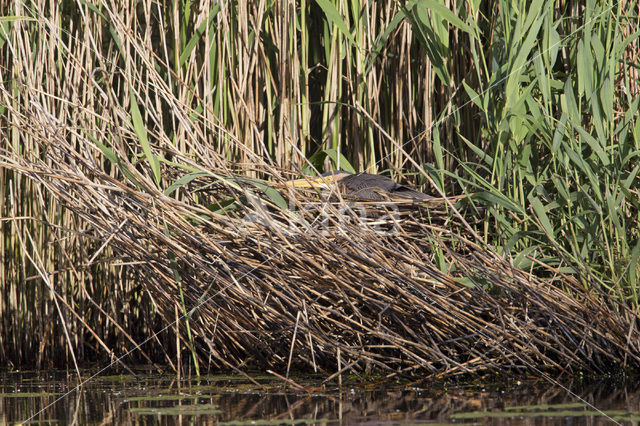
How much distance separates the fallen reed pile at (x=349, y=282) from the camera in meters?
2.37

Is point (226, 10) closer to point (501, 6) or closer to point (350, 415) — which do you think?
point (501, 6)

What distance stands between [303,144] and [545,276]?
1.03 metres

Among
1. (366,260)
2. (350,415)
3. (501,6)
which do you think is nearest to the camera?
(350,415)

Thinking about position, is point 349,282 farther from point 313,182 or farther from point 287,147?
point 287,147

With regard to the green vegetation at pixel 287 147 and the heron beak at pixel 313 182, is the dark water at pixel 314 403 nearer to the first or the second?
the green vegetation at pixel 287 147

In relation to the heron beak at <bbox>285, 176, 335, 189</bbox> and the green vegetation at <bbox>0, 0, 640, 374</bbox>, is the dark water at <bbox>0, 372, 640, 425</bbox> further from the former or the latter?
the heron beak at <bbox>285, 176, 335, 189</bbox>

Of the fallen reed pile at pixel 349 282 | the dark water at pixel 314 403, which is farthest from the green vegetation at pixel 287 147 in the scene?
the dark water at pixel 314 403

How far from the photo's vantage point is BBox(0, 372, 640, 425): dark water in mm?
1875

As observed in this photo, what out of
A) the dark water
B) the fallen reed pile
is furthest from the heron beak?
the dark water

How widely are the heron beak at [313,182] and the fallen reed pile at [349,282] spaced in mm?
55

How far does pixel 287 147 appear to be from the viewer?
299cm

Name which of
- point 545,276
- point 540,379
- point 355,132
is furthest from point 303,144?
point 540,379

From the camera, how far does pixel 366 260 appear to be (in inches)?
93.4

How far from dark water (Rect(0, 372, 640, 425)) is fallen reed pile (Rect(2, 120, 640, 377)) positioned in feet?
0.42
